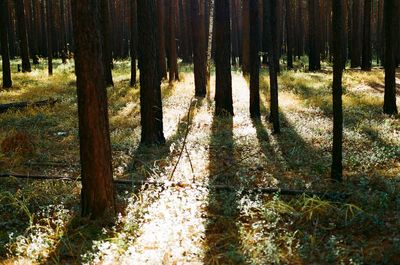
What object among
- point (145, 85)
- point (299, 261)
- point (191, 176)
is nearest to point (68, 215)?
point (191, 176)

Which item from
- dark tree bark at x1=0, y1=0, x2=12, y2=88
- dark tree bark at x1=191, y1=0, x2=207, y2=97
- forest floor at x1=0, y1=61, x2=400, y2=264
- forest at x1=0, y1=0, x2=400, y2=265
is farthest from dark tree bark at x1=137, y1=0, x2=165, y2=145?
dark tree bark at x1=0, y1=0, x2=12, y2=88

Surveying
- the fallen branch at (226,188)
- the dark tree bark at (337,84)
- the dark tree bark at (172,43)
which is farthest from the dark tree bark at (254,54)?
the dark tree bark at (172,43)

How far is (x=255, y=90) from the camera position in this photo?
1348 cm

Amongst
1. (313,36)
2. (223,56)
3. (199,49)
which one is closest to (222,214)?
(223,56)

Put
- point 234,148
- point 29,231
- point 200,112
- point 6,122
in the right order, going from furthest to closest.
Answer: point 200,112, point 6,122, point 234,148, point 29,231

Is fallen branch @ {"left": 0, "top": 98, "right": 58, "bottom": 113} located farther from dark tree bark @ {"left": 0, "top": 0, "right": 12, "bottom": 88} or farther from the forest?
dark tree bark @ {"left": 0, "top": 0, "right": 12, "bottom": 88}

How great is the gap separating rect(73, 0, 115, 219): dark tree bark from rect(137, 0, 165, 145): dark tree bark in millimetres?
4474

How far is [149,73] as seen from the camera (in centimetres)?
1059

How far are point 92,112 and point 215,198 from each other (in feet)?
7.92

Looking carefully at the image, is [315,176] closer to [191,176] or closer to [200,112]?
[191,176]

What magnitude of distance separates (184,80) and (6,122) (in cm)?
1051

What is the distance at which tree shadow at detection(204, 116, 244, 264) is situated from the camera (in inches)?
208

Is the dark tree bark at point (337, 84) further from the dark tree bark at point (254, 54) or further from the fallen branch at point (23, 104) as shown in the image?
the fallen branch at point (23, 104)

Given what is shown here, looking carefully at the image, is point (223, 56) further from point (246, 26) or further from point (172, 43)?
point (246, 26)
